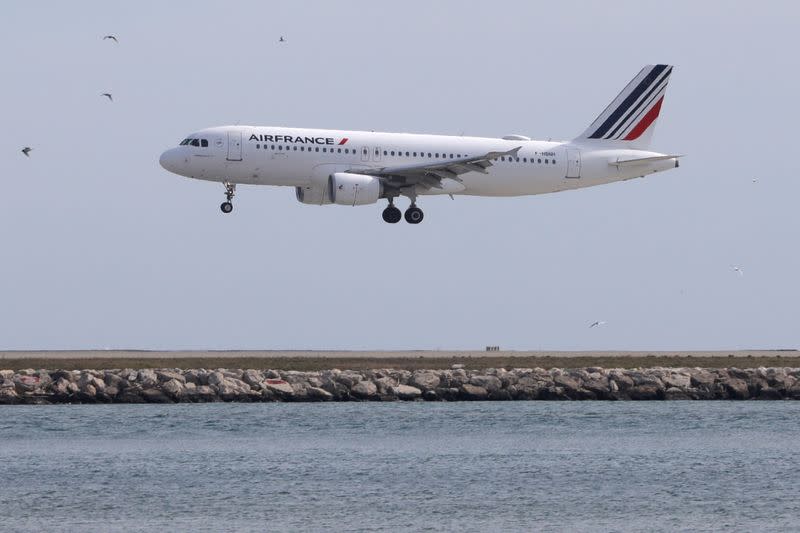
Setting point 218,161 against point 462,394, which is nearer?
point 462,394

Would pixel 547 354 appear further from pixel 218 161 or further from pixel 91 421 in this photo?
pixel 91 421

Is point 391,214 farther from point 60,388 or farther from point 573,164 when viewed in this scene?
point 60,388

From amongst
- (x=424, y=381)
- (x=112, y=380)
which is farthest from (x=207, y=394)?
(x=424, y=381)

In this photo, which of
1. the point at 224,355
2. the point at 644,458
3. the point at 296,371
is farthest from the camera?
the point at 224,355

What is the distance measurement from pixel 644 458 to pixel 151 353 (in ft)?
90.6

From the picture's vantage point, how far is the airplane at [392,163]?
7138cm

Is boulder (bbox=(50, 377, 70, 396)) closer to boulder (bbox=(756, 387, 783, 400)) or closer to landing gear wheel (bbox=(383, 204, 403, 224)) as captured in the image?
landing gear wheel (bbox=(383, 204, 403, 224))

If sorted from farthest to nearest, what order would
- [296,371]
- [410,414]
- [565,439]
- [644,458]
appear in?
[296,371] < [410,414] < [565,439] < [644,458]

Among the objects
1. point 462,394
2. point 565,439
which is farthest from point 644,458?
point 462,394

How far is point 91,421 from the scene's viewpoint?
59.6m

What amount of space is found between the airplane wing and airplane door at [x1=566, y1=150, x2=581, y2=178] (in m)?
4.36

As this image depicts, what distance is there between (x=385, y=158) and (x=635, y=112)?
53.6 ft

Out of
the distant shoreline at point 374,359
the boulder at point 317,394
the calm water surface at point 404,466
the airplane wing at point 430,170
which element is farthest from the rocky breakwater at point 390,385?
the airplane wing at point 430,170

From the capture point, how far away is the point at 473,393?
64625 mm
